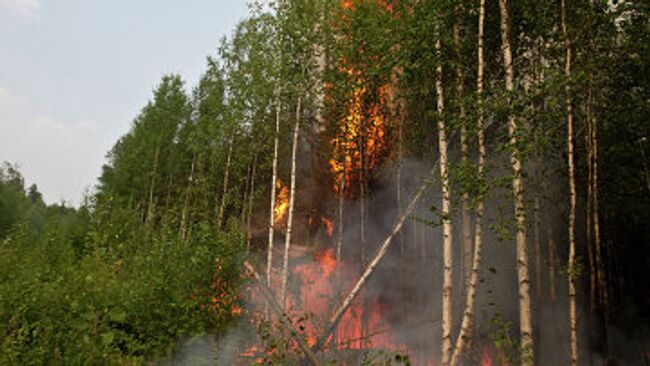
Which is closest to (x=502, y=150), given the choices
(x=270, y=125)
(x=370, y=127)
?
(x=370, y=127)

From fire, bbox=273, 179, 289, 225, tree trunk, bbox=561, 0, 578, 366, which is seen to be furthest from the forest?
fire, bbox=273, 179, 289, 225

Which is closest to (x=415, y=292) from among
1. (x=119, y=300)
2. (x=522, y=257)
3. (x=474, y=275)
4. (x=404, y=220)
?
(x=404, y=220)

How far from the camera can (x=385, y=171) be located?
16.5m

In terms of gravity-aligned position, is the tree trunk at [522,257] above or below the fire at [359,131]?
below

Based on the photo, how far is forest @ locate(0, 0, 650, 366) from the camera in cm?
834

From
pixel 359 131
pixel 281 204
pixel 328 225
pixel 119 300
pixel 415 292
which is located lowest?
pixel 415 292

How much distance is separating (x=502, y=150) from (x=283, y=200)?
13.9 meters

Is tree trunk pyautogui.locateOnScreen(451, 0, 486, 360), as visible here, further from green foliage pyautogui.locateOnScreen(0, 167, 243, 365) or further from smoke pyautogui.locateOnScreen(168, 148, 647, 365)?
green foliage pyautogui.locateOnScreen(0, 167, 243, 365)

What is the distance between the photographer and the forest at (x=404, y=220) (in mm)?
8344

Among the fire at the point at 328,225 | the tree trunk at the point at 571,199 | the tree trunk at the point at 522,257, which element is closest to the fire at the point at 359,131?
the fire at the point at 328,225

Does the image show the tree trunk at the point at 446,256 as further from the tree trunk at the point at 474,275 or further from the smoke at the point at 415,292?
the smoke at the point at 415,292

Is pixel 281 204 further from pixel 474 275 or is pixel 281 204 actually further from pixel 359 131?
pixel 474 275

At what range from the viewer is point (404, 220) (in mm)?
12875

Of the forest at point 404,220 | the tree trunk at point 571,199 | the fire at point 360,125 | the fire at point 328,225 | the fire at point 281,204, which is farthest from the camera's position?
the fire at point 281,204
